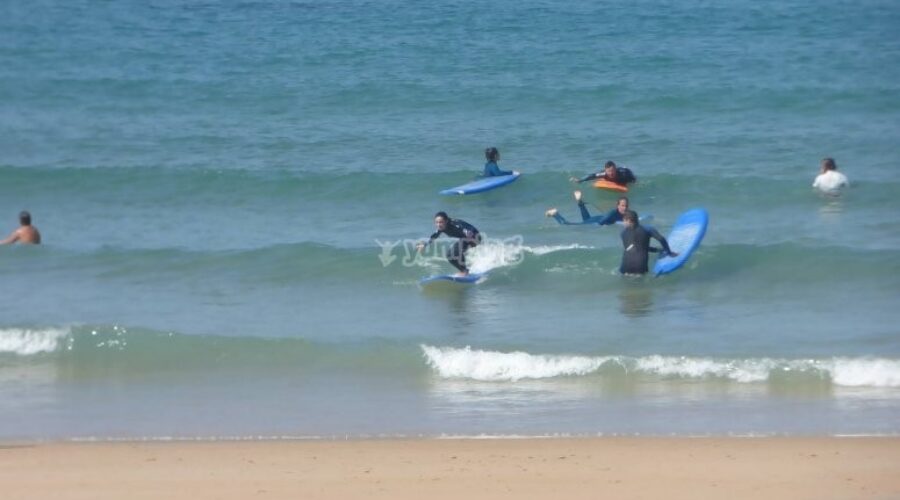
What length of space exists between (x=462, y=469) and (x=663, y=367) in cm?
330

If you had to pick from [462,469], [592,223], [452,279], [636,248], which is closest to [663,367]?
[462,469]

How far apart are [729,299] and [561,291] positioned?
199cm

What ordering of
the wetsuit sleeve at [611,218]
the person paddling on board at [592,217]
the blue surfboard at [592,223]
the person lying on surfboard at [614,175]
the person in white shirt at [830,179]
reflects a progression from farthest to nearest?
the person lying on surfboard at [614,175] → the person in white shirt at [830,179] → the blue surfboard at [592,223] → the wetsuit sleeve at [611,218] → the person paddling on board at [592,217]

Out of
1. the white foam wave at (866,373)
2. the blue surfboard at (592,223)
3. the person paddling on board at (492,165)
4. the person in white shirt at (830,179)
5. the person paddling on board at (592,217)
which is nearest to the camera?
the white foam wave at (866,373)

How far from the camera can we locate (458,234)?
623 inches

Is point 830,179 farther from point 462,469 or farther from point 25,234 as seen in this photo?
point 25,234

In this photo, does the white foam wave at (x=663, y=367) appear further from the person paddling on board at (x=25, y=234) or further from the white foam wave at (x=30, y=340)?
the person paddling on board at (x=25, y=234)

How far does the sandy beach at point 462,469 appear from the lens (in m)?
9.47

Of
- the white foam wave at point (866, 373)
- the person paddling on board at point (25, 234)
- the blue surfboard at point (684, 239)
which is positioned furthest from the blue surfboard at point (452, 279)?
the person paddling on board at point (25, 234)

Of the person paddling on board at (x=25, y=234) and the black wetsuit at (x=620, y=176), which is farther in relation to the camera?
the black wetsuit at (x=620, y=176)

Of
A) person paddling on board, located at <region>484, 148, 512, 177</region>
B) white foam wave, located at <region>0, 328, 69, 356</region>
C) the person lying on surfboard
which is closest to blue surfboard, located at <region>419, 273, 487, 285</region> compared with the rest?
white foam wave, located at <region>0, 328, 69, 356</region>

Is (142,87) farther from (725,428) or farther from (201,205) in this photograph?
(725,428)

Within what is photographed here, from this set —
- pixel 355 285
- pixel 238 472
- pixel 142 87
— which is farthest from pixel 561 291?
pixel 142 87

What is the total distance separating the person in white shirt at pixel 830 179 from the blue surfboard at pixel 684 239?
3.24 meters
